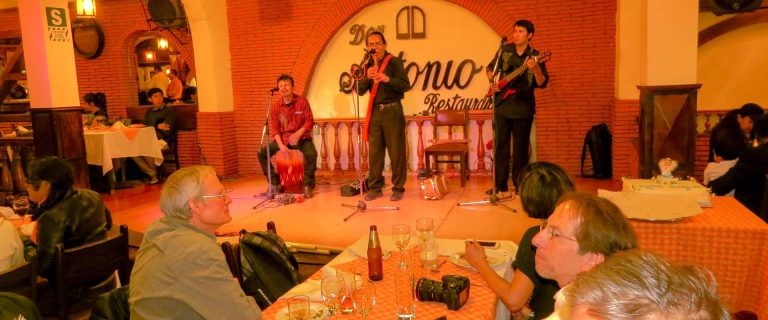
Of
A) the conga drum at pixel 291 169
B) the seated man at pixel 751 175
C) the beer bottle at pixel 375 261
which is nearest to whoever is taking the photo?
the beer bottle at pixel 375 261

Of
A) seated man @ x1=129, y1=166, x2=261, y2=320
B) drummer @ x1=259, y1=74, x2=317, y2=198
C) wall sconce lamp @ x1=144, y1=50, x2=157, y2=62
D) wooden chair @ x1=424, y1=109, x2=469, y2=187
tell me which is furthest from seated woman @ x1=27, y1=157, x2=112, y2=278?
wall sconce lamp @ x1=144, y1=50, x2=157, y2=62

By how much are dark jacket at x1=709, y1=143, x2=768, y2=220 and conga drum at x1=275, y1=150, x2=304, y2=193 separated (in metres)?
4.39

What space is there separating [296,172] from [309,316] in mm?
5171

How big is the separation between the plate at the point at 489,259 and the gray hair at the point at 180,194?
1109 millimetres

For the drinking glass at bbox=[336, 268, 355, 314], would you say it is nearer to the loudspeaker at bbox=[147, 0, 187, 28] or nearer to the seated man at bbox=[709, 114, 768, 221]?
the seated man at bbox=[709, 114, 768, 221]

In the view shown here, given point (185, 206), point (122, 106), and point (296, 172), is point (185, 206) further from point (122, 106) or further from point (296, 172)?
point (122, 106)

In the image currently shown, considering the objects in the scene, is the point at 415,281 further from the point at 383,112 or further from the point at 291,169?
the point at 291,169

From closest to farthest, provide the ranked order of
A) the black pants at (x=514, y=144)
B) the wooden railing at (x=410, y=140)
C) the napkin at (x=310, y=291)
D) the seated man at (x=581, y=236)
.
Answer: the seated man at (x=581, y=236) → the napkin at (x=310, y=291) → the black pants at (x=514, y=144) → the wooden railing at (x=410, y=140)

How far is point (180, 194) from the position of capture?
2.46 m

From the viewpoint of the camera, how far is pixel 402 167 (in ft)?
22.6

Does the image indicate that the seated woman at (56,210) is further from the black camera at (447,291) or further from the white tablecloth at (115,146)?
the white tablecloth at (115,146)

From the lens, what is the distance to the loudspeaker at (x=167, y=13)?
9500 millimetres

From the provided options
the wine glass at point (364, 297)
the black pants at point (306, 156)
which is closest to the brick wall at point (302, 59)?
the black pants at point (306, 156)

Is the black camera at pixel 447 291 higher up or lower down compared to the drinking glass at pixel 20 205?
lower down
